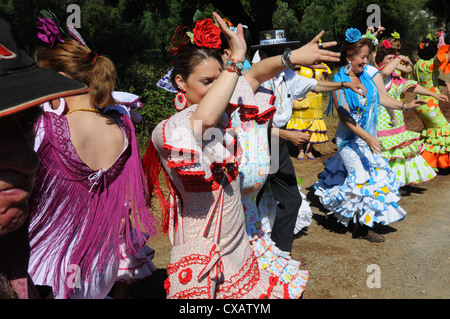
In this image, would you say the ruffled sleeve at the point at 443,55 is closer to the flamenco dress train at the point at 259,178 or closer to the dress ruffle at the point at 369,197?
the dress ruffle at the point at 369,197

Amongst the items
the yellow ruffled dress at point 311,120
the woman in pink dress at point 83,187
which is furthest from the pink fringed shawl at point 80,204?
the yellow ruffled dress at point 311,120

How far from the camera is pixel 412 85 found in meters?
6.43

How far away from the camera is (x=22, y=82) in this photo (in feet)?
3.12

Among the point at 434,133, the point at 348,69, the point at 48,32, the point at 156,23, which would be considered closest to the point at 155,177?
the point at 48,32

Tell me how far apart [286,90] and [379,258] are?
6.54 ft

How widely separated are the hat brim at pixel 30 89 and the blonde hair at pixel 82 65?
1.65 meters

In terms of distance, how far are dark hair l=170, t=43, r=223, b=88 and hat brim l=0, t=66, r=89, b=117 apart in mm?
1502

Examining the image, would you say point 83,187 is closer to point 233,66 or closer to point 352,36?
point 233,66

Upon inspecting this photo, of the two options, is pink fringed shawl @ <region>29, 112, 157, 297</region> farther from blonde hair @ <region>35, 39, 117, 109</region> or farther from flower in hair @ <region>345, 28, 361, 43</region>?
flower in hair @ <region>345, 28, 361, 43</region>

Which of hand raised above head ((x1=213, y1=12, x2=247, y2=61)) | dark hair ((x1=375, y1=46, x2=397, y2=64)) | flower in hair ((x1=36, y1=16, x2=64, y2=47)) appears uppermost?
flower in hair ((x1=36, y1=16, x2=64, y2=47))

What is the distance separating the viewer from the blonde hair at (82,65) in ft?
8.52

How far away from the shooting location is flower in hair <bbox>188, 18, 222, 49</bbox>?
2.48 meters

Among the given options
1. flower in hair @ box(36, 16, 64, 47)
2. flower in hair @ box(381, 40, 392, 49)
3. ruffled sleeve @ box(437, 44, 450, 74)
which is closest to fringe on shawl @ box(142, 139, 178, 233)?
flower in hair @ box(36, 16, 64, 47)

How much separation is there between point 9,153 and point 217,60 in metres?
1.70
